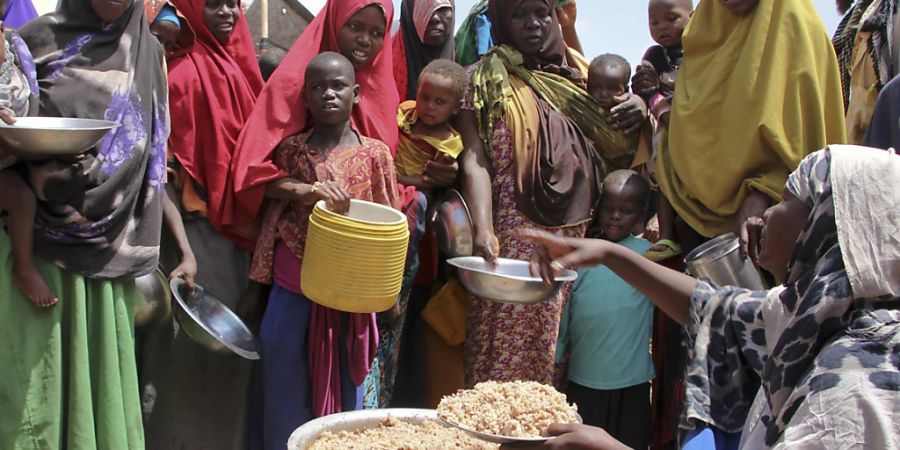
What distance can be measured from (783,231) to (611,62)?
2.33 meters

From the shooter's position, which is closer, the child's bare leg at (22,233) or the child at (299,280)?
the child's bare leg at (22,233)

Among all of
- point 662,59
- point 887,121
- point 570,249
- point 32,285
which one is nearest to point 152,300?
point 32,285

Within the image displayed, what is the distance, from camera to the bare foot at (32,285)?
323 cm

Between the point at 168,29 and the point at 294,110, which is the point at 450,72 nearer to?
the point at 294,110

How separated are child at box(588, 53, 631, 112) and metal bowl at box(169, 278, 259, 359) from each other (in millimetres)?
2054

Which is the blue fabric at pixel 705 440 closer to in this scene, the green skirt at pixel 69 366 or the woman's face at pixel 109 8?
the green skirt at pixel 69 366

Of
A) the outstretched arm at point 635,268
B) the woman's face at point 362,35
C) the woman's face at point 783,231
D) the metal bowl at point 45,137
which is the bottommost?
the outstretched arm at point 635,268

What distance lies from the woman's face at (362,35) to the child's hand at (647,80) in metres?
1.37

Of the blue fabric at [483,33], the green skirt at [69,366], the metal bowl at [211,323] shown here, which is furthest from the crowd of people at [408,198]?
the blue fabric at [483,33]

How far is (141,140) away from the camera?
11.5 feet

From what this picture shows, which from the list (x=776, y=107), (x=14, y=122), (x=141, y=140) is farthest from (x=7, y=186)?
(x=776, y=107)

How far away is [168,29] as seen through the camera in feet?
12.9

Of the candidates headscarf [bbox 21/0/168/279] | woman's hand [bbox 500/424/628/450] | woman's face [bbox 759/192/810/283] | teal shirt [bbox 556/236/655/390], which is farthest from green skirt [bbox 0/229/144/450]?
woman's face [bbox 759/192/810/283]

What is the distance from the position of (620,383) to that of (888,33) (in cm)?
242
